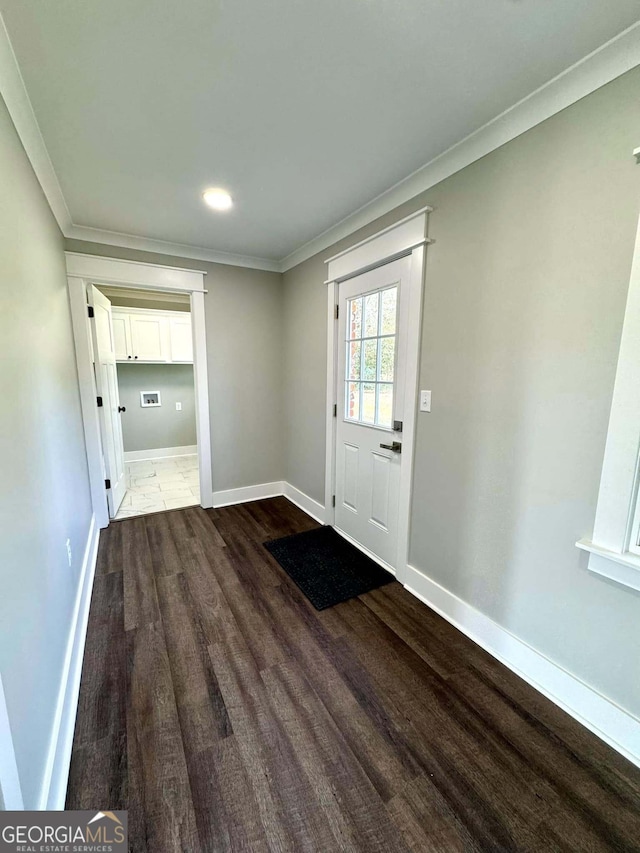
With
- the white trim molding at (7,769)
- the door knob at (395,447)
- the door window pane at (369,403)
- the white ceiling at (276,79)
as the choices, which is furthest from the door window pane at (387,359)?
the white trim molding at (7,769)

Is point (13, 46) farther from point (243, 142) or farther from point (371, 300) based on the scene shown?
point (371, 300)

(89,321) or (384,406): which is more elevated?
(89,321)

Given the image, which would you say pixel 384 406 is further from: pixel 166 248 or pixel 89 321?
pixel 89 321

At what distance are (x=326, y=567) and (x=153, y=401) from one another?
3.97 m

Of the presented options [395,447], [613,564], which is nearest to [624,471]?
[613,564]

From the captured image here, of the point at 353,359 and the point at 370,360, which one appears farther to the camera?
the point at 353,359

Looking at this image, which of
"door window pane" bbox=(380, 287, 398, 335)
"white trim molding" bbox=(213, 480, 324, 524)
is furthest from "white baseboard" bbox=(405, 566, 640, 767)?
"door window pane" bbox=(380, 287, 398, 335)

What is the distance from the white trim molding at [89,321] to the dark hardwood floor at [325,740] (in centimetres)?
129

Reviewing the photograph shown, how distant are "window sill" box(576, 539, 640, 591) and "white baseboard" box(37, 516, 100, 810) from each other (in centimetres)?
193

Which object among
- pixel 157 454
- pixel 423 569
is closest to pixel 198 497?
pixel 157 454

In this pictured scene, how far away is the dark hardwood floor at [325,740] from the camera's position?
1068mm

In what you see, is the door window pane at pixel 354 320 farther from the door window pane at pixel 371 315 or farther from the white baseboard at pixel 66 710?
the white baseboard at pixel 66 710

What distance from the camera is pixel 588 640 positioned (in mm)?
1359

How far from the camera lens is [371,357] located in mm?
2432
